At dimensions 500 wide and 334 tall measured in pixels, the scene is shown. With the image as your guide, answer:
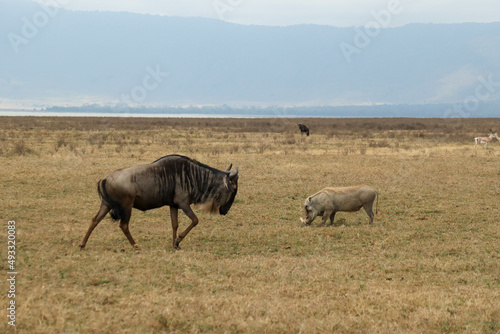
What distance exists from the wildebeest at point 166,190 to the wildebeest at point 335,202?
2483 mm

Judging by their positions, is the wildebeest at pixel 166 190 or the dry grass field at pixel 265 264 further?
the wildebeest at pixel 166 190

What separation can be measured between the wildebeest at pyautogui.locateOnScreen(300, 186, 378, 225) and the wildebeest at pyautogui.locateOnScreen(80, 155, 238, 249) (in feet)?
8.15

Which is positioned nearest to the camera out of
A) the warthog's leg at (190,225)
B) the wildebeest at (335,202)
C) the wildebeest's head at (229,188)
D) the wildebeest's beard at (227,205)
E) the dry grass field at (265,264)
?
the dry grass field at (265,264)

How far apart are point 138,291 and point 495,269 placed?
5.52m

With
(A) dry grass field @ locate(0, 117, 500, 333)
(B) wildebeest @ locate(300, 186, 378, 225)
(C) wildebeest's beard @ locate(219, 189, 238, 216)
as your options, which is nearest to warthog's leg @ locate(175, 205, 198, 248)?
(A) dry grass field @ locate(0, 117, 500, 333)

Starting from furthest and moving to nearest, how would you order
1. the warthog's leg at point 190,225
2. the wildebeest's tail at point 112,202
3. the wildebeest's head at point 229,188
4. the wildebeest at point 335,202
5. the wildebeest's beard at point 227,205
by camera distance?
the wildebeest at point 335,202 → the wildebeest's beard at point 227,205 → the wildebeest's head at point 229,188 → the warthog's leg at point 190,225 → the wildebeest's tail at point 112,202

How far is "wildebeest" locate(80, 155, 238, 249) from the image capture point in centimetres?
968

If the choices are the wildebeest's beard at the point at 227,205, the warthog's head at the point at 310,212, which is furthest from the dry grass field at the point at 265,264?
the wildebeest's beard at the point at 227,205

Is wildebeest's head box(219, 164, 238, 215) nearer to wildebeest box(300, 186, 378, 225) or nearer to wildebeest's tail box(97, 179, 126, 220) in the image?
wildebeest's tail box(97, 179, 126, 220)

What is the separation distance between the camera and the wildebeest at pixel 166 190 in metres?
9.68

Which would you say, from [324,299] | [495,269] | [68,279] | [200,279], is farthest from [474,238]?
[68,279]

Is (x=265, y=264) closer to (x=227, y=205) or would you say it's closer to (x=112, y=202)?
(x=227, y=205)

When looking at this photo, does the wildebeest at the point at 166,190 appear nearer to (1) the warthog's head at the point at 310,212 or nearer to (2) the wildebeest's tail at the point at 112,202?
(2) the wildebeest's tail at the point at 112,202

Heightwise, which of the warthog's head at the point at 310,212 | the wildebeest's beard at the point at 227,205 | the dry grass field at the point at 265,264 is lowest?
the dry grass field at the point at 265,264
